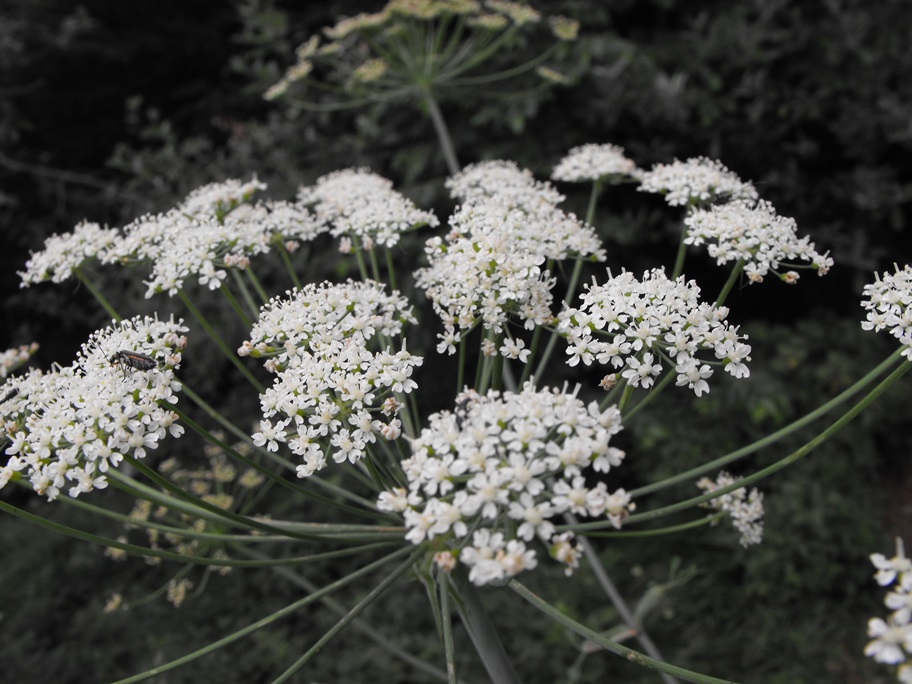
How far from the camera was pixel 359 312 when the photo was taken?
243cm

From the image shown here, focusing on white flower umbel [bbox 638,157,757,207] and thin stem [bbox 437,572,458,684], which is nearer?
thin stem [bbox 437,572,458,684]

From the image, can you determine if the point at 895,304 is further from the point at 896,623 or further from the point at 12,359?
the point at 12,359

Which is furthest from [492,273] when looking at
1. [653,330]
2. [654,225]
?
[654,225]

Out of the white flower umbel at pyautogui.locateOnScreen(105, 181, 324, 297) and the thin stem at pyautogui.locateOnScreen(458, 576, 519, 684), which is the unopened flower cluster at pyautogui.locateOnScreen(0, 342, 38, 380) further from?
the thin stem at pyautogui.locateOnScreen(458, 576, 519, 684)

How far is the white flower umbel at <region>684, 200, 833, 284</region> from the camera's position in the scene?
254cm

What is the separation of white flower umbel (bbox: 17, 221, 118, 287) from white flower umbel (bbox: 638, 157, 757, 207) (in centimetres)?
232

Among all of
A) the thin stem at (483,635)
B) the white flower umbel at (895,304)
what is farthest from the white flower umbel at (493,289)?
the white flower umbel at (895,304)

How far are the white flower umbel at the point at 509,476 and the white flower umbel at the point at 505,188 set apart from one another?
1.28 metres

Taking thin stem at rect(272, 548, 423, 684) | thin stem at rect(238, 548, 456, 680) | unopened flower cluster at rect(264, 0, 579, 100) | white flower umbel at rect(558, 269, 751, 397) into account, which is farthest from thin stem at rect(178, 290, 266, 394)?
unopened flower cluster at rect(264, 0, 579, 100)

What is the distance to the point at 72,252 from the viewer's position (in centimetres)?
295

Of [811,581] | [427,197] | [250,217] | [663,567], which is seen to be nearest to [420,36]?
[427,197]

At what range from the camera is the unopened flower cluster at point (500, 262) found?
2.34 metres

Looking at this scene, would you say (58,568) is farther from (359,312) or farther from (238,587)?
(359,312)

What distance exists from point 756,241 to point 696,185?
51cm
